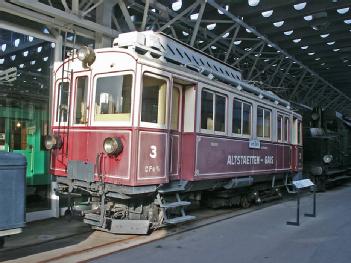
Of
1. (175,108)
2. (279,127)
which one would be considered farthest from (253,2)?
(175,108)

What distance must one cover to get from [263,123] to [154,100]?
457 cm

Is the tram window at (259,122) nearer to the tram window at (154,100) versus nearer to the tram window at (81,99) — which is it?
the tram window at (154,100)

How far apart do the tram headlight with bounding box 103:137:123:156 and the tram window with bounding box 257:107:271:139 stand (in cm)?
491

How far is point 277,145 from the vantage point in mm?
12664

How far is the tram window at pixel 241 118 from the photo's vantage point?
10.1m

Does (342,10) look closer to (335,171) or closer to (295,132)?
(295,132)

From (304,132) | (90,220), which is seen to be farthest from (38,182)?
(304,132)

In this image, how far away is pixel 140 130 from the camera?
7375mm

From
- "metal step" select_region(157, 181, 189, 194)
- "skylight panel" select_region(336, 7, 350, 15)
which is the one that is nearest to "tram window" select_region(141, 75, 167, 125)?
"metal step" select_region(157, 181, 189, 194)

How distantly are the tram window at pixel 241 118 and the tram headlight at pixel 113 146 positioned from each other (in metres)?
3.45

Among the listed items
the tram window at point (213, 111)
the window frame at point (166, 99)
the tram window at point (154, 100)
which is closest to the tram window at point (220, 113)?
the tram window at point (213, 111)

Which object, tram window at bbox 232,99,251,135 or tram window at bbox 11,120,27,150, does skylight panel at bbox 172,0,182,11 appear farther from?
tram window at bbox 11,120,27,150

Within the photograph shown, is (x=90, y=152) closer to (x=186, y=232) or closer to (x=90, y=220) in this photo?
(x=90, y=220)

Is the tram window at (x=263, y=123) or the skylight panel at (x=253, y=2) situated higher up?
the skylight panel at (x=253, y=2)
